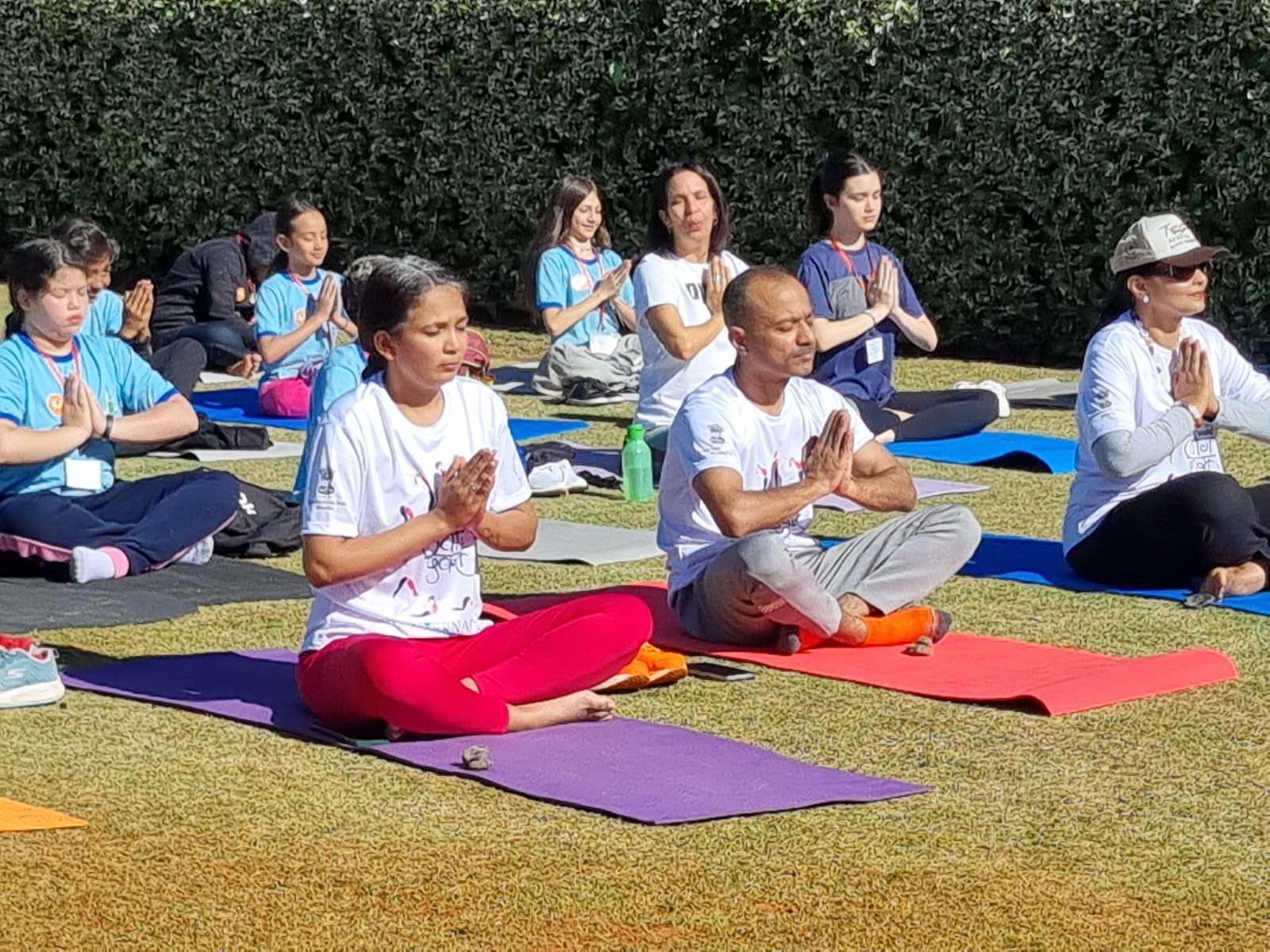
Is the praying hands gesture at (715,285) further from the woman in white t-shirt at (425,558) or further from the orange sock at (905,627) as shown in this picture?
the woman in white t-shirt at (425,558)

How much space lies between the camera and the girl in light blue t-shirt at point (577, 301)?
39.8ft

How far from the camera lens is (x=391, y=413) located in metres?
5.29

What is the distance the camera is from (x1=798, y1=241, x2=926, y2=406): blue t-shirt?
9773 mm

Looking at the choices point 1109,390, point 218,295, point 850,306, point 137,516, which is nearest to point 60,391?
point 137,516

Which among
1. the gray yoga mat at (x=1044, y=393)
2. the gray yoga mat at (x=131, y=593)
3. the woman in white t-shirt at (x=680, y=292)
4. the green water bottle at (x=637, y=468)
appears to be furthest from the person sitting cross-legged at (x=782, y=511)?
the gray yoga mat at (x=1044, y=393)

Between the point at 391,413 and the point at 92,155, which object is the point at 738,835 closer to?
the point at 391,413

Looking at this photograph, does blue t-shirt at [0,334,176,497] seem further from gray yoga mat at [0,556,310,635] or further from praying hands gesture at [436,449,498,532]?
praying hands gesture at [436,449,498,532]

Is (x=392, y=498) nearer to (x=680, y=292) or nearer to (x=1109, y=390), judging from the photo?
(x=1109, y=390)

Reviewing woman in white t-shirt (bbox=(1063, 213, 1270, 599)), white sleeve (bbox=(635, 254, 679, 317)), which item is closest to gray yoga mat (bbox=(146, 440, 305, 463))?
white sleeve (bbox=(635, 254, 679, 317))

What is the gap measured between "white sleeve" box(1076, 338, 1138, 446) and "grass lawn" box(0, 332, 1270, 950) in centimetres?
102

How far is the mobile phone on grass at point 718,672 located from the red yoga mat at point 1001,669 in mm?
107

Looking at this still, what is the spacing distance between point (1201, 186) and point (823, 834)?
9.33 m

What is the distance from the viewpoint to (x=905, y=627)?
20.9 ft

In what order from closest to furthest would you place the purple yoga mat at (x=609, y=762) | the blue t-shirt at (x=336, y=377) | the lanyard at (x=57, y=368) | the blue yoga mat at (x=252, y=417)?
the purple yoga mat at (x=609, y=762) < the lanyard at (x=57, y=368) < the blue t-shirt at (x=336, y=377) < the blue yoga mat at (x=252, y=417)
